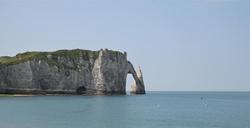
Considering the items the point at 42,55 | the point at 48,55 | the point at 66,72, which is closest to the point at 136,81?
the point at 66,72

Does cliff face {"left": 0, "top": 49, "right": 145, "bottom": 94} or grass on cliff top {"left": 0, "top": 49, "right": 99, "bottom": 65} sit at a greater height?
grass on cliff top {"left": 0, "top": 49, "right": 99, "bottom": 65}

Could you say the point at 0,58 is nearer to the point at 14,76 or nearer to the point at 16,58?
the point at 16,58

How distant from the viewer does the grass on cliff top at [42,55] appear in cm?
12425

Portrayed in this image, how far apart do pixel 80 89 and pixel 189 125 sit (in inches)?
3390

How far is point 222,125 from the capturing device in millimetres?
55000

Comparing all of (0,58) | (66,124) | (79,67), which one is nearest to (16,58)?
(0,58)

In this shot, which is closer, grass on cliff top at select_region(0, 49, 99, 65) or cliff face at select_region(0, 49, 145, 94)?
cliff face at select_region(0, 49, 145, 94)

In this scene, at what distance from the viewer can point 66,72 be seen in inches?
5172

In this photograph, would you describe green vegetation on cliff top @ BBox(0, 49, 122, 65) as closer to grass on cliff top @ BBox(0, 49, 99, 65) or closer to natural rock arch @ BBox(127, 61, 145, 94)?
grass on cliff top @ BBox(0, 49, 99, 65)

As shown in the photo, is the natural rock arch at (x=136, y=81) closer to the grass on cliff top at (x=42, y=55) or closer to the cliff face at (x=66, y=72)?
the cliff face at (x=66, y=72)

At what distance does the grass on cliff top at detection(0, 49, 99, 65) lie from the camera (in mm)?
124250

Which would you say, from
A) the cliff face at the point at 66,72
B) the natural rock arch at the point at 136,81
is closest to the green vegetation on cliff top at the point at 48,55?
the cliff face at the point at 66,72

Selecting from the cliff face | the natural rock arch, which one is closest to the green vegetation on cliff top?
the cliff face

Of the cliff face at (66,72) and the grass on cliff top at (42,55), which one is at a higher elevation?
the grass on cliff top at (42,55)
